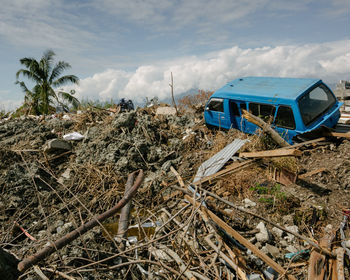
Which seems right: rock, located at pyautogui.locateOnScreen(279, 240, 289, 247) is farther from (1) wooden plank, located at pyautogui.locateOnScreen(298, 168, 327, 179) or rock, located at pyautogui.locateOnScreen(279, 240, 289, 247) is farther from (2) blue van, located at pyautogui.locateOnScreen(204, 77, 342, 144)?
(2) blue van, located at pyautogui.locateOnScreen(204, 77, 342, 144)

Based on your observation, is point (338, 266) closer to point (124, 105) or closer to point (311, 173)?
point (311, 173)

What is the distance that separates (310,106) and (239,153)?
2185 mm

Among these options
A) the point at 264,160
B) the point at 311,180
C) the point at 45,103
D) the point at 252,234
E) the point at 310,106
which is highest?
the point at 45,103

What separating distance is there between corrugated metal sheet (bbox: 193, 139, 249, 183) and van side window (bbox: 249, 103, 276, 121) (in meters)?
0.86

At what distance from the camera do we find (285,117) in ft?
18.6

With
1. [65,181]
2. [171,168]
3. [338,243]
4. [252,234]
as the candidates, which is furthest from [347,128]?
[65,181]

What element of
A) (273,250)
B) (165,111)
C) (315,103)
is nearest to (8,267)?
(273,250)

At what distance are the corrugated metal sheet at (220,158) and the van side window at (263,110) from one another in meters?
0.86

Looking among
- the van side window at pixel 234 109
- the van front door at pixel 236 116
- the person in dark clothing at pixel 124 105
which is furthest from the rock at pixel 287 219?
the person in dark clothing at pixel 124 105

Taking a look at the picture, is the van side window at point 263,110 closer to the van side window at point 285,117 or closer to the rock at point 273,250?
the van side window at point 285,117

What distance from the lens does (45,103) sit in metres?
17.1

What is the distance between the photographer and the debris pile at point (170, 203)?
8.71 ft

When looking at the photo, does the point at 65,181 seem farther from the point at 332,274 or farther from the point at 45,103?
the point at 45,103

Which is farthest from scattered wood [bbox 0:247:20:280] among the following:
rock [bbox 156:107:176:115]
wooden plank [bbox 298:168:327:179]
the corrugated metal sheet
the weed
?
rock [bbox 156:107:176:115]
